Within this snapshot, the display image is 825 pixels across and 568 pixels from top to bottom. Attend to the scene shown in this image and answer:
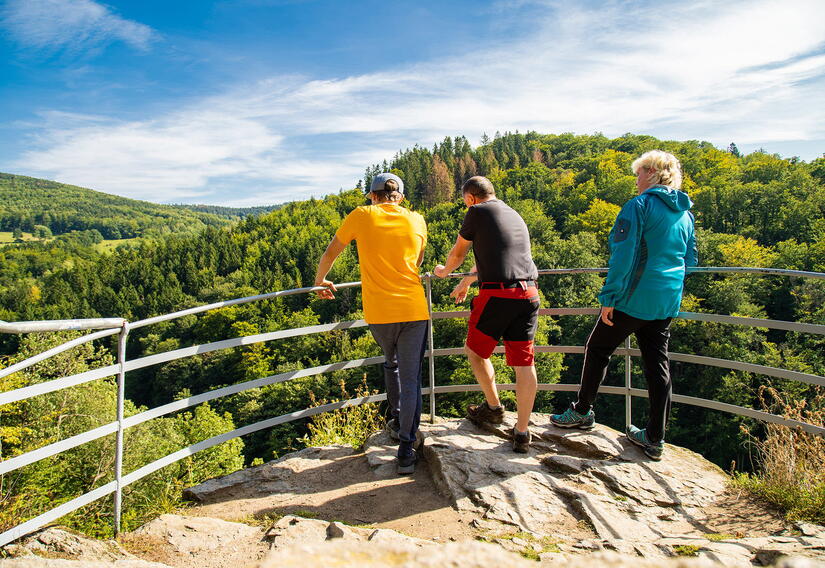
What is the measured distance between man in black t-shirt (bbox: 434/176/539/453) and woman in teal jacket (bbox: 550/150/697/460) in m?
0.47

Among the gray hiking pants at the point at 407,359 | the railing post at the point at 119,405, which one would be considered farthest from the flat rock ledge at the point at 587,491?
the railing post at the point at 119,405

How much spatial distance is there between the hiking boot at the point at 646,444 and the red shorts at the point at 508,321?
3.23ft

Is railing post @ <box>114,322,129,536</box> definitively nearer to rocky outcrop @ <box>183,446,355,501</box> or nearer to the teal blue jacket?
rocky outcrop @ <box>183,446,355,501</box>

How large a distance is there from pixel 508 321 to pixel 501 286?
0.73 feet

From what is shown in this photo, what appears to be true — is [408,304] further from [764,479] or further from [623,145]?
[623,145]

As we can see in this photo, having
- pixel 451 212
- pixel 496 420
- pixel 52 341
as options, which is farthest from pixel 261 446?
pixel 451 212

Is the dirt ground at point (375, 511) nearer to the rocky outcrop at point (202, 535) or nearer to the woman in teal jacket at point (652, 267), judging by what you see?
the rocky outcrop at point (202, 535)

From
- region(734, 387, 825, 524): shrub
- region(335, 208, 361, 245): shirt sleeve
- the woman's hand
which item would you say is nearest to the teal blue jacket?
region(734, 387, 825, 524): shrub

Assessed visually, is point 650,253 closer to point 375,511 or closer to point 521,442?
point 521,442

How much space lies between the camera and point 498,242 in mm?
3230

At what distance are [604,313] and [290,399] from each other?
32.3 meters

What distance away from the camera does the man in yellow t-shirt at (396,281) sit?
321 cm

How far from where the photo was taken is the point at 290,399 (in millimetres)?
33562

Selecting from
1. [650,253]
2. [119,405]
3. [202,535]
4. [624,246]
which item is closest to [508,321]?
[624,246]
